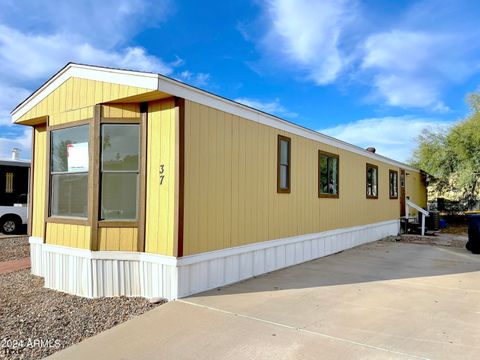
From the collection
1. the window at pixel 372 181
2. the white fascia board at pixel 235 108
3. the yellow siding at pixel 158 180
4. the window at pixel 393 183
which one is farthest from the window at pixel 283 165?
the window at pixel 393 183

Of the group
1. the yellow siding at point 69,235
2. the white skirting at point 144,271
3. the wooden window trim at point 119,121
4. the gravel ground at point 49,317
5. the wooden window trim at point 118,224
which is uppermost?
the wooden window trim at point 119,121

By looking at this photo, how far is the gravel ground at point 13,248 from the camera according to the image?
Result: 25.5 feet

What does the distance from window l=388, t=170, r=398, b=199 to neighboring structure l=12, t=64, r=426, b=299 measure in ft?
26.7

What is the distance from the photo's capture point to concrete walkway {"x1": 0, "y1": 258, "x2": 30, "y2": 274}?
6539 mm

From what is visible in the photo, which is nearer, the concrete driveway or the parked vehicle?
the concrete driveway

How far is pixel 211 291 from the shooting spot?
15.4 ft

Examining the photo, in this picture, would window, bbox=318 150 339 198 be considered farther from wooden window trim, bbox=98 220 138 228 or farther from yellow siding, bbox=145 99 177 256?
wooden window trim, bbox=98 220 138 228

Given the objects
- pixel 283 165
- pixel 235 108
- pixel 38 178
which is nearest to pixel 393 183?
pixel 283 165

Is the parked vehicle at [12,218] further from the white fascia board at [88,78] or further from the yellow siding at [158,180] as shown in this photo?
the yellow siding at [158,180]

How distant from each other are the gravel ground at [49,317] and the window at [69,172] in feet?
3.87

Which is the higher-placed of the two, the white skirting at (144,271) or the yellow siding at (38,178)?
the yellow siding at (38,178)

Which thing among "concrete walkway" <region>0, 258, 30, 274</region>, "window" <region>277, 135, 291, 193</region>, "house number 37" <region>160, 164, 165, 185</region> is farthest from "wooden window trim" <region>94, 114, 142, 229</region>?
"concrete walkway" <region>0, 258, 30, 274</region>

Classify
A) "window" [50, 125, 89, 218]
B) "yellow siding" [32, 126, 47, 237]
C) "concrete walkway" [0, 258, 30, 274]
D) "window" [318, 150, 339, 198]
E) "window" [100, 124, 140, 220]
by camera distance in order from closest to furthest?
"window" [100, 124, 140, 220]
"window" [50, 125, 89, 218]
"yellow siding" [32, 126, 47, 237]
"concrete walkway" [0, 258, 30, 274]
"window" [318, 150, 339, 198]

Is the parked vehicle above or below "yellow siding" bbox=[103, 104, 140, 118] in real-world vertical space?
below
